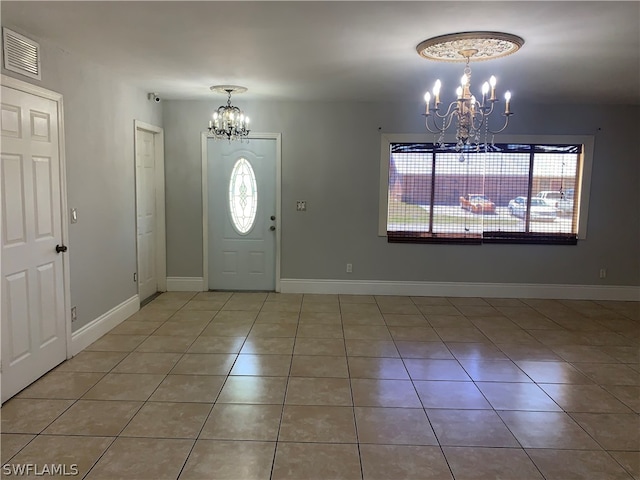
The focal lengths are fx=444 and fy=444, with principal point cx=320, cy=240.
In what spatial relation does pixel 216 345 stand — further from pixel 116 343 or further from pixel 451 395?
pixel 451 395

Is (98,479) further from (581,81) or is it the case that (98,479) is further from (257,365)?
(581,81)

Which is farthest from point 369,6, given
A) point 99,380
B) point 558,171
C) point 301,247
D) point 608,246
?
point 608,246

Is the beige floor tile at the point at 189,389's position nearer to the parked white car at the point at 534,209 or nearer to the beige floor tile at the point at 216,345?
the beige floor tile at the point at 216,345

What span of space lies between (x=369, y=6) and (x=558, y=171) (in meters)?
4.18

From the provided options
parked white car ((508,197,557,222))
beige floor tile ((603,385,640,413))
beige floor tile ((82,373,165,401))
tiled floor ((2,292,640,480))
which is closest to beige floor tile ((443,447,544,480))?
tiled floor ((2,292,640,480))

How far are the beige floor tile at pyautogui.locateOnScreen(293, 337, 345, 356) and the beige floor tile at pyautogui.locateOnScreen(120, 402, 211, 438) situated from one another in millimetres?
1141

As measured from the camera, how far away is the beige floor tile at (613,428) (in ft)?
8.29

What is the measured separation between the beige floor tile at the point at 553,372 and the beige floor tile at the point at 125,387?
2.84m

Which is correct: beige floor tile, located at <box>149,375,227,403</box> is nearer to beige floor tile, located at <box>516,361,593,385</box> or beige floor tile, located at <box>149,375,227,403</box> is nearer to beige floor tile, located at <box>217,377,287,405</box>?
beige floor tile, located at <box>217,377,287,405</box>

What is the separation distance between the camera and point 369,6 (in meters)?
2.46

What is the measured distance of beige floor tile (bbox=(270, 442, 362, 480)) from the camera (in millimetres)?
2221

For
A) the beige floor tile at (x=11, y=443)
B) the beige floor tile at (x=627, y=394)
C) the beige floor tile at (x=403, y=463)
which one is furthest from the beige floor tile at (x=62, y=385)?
the beige floor tile at (x=627, y=394)

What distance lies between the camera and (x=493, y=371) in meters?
3.51

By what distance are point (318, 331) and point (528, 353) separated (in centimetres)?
190
